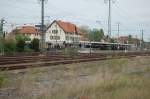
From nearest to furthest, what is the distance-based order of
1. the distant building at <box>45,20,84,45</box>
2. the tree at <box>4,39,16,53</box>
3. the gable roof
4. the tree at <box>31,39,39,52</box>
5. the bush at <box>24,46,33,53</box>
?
the tree at <box>4,39,16,53</box>, the bush at <box>24,46,33,53</box>, the tree at <box>31,39,39,52</box>, the distant building at <box>45,20,84,45</box>, the gable roof

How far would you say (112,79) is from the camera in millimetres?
14898

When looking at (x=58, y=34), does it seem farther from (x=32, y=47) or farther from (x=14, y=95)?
(x=14, y=95)

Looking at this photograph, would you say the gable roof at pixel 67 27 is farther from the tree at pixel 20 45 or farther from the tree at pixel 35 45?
the tree at pixel 20 45

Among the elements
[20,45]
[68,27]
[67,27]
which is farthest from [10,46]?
[68,27]

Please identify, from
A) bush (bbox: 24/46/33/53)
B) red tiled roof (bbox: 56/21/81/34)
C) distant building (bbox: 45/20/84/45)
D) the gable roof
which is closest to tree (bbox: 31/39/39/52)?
bush (bbox: 24/46/33/53)

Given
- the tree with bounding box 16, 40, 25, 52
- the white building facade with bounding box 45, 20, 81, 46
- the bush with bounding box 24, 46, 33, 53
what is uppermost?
the white building facade with bounding box 45, 20, 81, 46

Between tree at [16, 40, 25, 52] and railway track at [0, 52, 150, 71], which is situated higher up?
tree at [16, 40, 25, 52]

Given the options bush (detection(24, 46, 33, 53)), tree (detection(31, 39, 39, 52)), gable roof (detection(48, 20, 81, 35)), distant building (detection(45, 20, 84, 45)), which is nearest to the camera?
bush (detection(24, 46, 33, 53))

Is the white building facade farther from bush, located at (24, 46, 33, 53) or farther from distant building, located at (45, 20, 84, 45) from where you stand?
bush, located at (24, 46, 33, 53)

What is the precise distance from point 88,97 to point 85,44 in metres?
88.0

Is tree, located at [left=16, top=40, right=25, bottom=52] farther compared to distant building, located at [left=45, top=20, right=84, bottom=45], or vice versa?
distant building, located at [left=45, top=20, right=84, bottom=45]

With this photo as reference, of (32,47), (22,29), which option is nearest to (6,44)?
(32,47)

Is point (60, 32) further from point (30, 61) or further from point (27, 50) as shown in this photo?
point (30, 61)

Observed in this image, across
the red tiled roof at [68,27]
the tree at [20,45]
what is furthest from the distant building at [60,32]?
the tree at [20,45]
